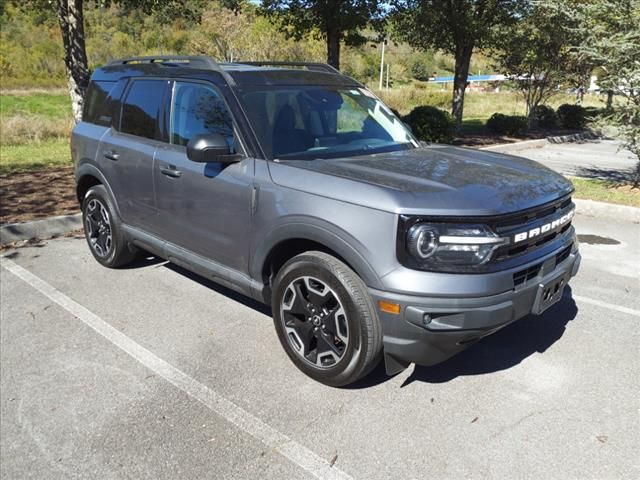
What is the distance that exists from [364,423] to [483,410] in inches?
27.2

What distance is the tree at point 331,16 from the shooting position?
1312 cm

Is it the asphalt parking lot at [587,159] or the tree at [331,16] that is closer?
the asphalt parking lot at [587,159]

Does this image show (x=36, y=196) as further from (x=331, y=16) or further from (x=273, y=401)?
(x=331, y=16)

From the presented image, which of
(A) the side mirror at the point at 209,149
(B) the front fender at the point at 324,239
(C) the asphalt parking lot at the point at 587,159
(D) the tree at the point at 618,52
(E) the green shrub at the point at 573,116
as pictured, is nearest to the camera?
(B) the front fender at the point at 324,239

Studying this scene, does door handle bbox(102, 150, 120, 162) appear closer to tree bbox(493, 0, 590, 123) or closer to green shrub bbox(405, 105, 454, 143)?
green shrub bbox(405, 105, 454, 143)

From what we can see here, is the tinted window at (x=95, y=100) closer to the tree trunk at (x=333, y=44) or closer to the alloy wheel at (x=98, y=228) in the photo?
the alloy wheel at (x=98, y=228)

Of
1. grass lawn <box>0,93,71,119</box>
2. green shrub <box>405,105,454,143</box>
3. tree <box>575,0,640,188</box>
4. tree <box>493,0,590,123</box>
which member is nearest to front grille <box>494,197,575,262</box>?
tree <box>575,0,640,188</box>

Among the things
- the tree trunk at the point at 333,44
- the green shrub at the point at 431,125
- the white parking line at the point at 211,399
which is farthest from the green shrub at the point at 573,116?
the white parking line at the point at 211,399

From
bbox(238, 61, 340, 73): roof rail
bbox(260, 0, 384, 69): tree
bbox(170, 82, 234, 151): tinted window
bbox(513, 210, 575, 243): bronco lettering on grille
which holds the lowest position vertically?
bbox(513, 210, 575, 243): bronco lettering on grille

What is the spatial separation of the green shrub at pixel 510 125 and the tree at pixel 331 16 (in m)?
6.04

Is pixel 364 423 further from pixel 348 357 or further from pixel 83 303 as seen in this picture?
pixel 83 303

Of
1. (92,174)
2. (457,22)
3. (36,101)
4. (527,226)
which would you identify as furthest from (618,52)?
(36,101)

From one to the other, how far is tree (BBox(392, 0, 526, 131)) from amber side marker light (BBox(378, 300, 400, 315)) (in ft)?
44.0

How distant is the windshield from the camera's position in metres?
3.62
